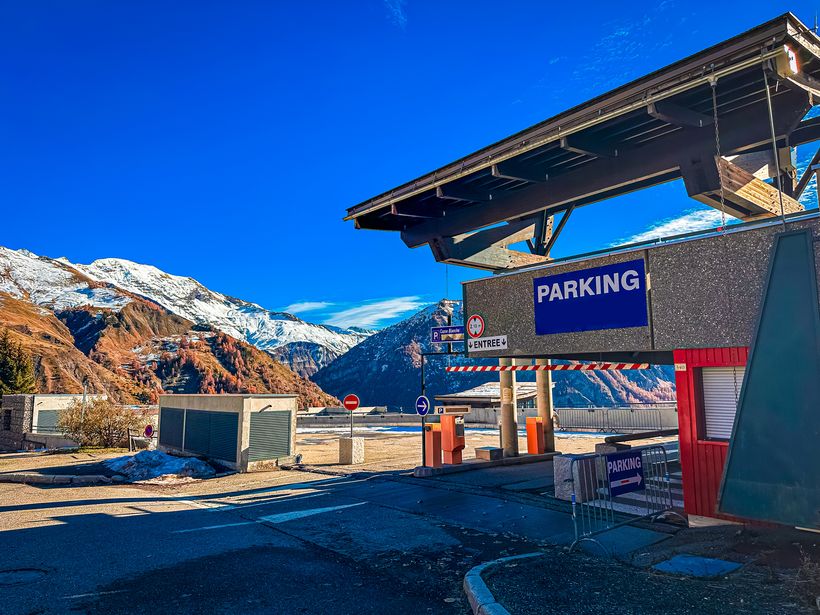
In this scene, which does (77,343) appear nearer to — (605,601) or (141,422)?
(141,422)

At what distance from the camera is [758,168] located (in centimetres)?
1209

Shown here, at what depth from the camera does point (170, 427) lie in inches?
868

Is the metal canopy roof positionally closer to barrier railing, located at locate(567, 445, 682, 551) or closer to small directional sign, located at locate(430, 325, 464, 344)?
small directional sign, located at locate(430, 325, 464, 344)

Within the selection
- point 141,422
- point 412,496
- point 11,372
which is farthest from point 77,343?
point 412,496

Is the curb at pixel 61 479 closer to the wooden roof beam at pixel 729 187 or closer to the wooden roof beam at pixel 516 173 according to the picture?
the wooden roof beam at pixel 516 173

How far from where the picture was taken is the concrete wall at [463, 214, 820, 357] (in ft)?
28.0

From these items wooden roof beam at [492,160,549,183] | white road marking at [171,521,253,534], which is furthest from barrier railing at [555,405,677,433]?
white road marking at [171,521,253,534]

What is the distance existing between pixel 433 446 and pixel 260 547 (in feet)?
26.2

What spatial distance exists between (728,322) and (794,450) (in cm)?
289

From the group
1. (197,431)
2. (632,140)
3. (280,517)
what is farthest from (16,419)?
(632,140)

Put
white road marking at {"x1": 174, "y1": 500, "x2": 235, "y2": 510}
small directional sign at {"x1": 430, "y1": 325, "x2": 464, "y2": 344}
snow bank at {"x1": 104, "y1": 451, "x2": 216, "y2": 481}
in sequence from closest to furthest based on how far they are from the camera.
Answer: white road marking at {"x1": 174, "y1": 500, "x2": 235, "y2": 510} → small directional sign at {"x1": 430, "y1": 325, "x2": 464, "y2": 344} → snow bank at {"x1": 104, "y1": 451, "x2": 216, "y2": 481}

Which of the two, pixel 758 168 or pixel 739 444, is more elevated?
pixel 758 168

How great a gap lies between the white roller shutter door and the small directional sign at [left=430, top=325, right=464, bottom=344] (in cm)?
719

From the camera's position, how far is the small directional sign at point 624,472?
939 centimetres
